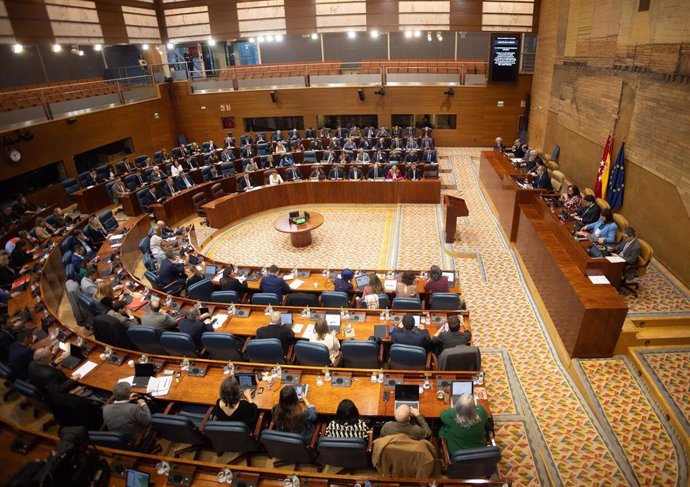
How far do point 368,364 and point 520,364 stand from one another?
253 centimetres

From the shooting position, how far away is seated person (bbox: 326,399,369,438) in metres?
4.06

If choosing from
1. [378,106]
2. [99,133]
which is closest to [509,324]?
[378,106]

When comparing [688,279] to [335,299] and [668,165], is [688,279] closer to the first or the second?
[668,165]

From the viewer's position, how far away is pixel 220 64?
24453 mm

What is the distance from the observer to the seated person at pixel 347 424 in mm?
4062

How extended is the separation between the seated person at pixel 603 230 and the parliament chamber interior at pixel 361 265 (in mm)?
147

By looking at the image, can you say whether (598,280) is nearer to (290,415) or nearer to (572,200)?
(572,200)

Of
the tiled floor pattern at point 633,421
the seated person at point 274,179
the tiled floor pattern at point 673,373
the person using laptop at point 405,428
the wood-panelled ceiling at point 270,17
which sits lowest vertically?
the tiled floor pattern at point 633,421

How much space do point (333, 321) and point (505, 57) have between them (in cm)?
1527

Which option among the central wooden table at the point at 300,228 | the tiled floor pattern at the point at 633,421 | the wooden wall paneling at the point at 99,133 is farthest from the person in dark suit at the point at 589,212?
the wooden wall paneling at the point at 99,133

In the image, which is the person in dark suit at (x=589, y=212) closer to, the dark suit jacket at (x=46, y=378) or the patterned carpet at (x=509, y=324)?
the patterned carpet at (x=509, y=324)

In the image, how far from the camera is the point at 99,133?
14.9m

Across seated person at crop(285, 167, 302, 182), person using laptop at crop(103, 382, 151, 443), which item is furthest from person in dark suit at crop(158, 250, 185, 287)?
seated person at crop(285, 167, 302, 182)

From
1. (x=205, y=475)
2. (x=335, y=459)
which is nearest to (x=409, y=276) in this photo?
(x=335, y=459)
